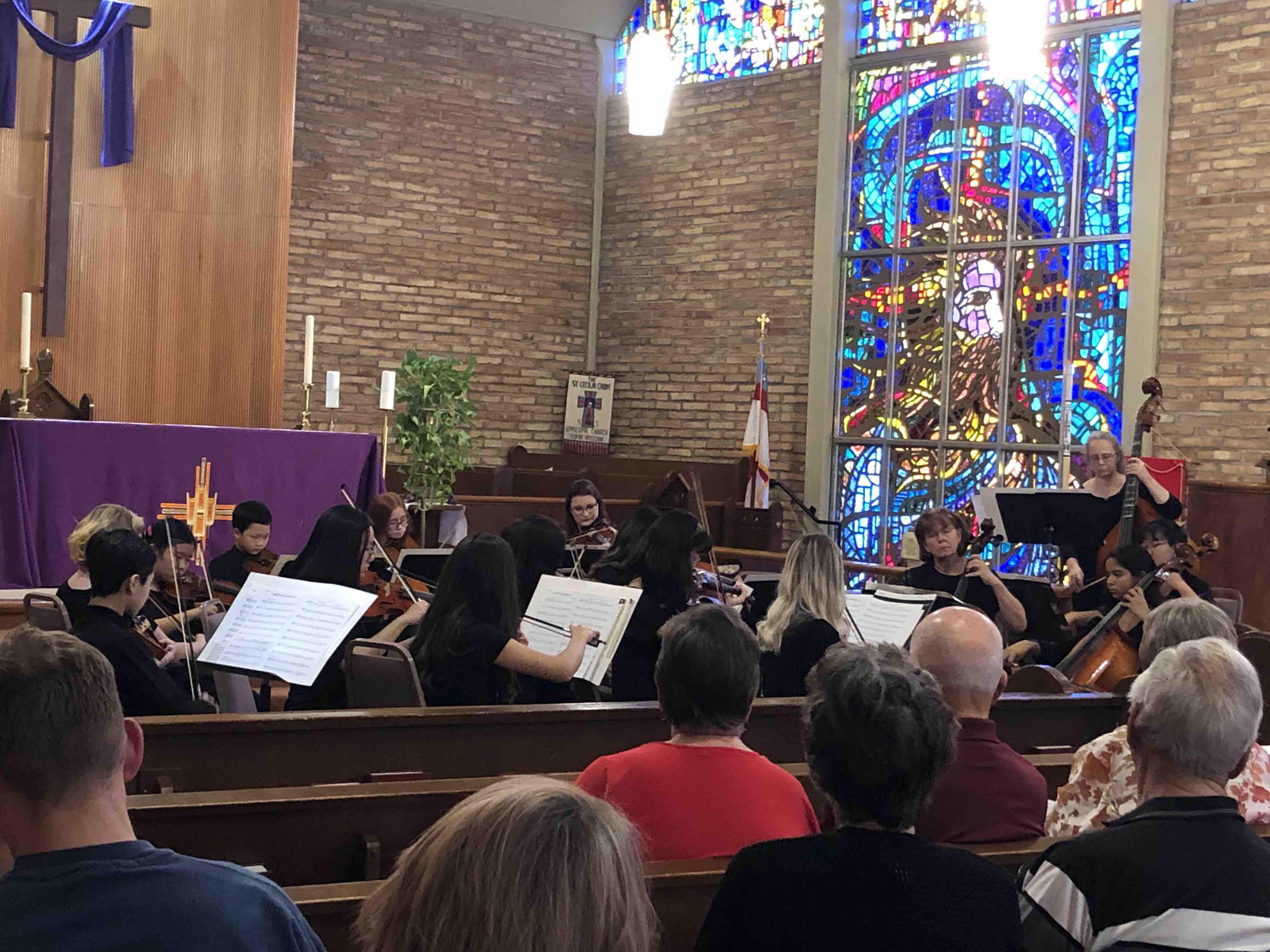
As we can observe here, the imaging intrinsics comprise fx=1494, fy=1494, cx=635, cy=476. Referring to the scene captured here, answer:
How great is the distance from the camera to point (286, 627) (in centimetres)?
409

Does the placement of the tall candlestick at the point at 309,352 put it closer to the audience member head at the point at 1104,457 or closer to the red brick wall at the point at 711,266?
the audience member head at the point at 1104,457

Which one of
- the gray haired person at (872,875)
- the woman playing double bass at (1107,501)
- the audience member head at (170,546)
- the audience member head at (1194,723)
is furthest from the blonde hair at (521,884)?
the woman playing double bass at (1107,501)

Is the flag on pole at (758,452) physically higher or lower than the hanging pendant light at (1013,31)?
lower

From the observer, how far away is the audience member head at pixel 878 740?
2.02 m

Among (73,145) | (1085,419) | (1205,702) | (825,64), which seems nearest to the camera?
(1205,702)

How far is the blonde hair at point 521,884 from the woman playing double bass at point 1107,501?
5717 millimetres

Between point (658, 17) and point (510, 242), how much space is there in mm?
2223

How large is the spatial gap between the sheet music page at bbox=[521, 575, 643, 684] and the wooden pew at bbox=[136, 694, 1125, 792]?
418mm

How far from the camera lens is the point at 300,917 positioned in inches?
60.2

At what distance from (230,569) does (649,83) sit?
130 inches

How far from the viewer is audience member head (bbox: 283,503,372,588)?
5.04 meters

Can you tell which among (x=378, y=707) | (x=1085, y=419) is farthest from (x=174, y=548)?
(x=1085, y=419)

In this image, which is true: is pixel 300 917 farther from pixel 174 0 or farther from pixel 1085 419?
pixel 1085 419

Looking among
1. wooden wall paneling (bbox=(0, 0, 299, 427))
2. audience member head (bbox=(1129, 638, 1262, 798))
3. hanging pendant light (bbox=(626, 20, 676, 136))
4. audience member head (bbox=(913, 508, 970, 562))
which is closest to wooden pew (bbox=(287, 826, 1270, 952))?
audience member head (bbox=(1129, 638, 1262, 798))
